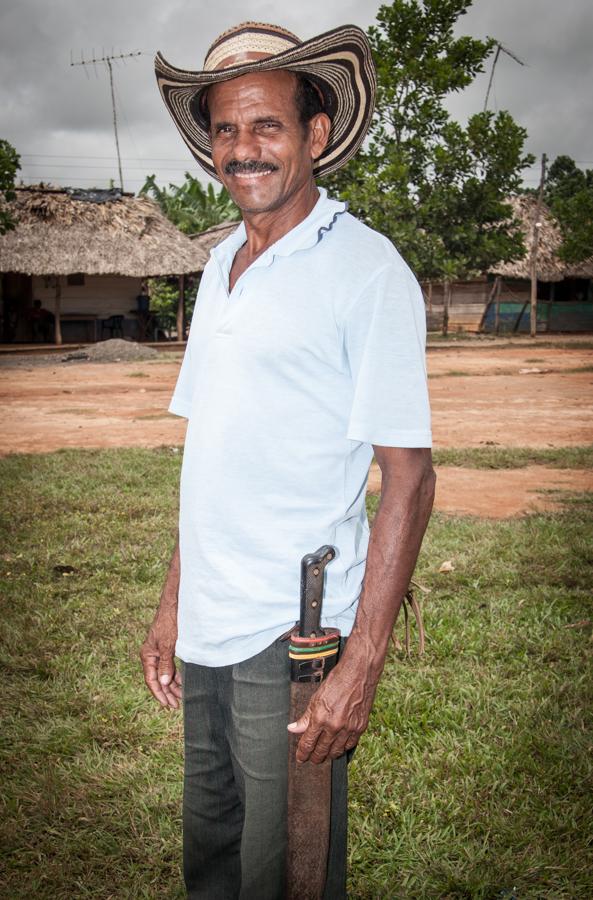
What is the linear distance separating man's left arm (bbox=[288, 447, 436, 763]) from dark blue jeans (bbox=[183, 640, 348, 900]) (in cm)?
10

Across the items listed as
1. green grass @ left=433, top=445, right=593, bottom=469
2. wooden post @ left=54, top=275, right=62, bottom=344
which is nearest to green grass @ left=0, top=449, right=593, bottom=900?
green grass @ left=433, top=445, right=593, bottom=469

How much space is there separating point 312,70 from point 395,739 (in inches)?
95.7

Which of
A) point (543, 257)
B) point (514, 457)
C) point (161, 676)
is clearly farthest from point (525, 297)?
point (161, 676)

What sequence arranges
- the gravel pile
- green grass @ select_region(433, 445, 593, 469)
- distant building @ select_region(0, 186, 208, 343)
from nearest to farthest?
1. green grass @ select_region(433, 445, 593, 469)
2. the gravel pile
3. distant building @ select_region(0, 186, 208, 343)

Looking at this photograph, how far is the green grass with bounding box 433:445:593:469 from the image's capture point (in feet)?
25.3

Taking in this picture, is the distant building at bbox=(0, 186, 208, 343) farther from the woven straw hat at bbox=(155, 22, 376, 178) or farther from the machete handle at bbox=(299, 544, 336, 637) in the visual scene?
the machete handle at bbox=(299, 544, 336, 637)

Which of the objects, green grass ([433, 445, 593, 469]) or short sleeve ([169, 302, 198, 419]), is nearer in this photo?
short sleeve ([169, 302, 198, 419])

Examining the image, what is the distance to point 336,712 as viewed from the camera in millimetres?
1532

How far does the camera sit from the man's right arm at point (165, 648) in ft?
6.74

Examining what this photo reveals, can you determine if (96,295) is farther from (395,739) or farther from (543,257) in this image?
(395,739)

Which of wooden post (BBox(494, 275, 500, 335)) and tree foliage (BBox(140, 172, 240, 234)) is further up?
tree foliage (BBox(140, 172, 240, 234))

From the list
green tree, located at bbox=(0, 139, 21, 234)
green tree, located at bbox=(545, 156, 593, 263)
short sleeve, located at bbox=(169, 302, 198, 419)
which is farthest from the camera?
green tree, located at bbox=(545, 156, 593, 263)

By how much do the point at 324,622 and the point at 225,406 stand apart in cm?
48

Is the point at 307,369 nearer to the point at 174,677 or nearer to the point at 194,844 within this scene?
the point at 174,677
